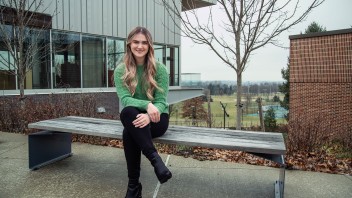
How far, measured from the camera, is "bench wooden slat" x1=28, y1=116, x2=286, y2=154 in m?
2.66

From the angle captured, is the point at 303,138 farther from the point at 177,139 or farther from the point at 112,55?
the point at 112,55

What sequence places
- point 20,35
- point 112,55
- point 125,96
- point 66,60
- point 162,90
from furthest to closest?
point 112,55, point 66,60, point 20,35, point 162,90, point 125,96

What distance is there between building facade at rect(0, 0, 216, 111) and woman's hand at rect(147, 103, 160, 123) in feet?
21.0

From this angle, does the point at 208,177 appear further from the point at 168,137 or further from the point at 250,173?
the point at 168,137

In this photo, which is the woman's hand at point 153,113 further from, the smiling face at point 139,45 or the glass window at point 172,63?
the glass window at point 172,63

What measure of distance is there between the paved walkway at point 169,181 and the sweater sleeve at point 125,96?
922mm

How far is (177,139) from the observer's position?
292 cm

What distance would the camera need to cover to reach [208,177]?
360 centimetres

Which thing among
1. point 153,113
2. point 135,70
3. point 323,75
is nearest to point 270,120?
point 323,75

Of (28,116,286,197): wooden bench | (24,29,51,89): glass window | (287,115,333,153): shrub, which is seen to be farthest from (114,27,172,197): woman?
(24,29,51,89): glass window

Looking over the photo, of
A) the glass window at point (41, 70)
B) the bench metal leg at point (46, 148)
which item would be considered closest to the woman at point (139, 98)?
the bench metal leg at point (46, 148)

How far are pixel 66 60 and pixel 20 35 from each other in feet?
13.7

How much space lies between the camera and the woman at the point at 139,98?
276 cm

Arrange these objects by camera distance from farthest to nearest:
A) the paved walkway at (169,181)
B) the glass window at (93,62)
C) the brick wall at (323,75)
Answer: the brick wall at (323,75)
the glass window at (93,62)
the paved walkway at (169,181)
